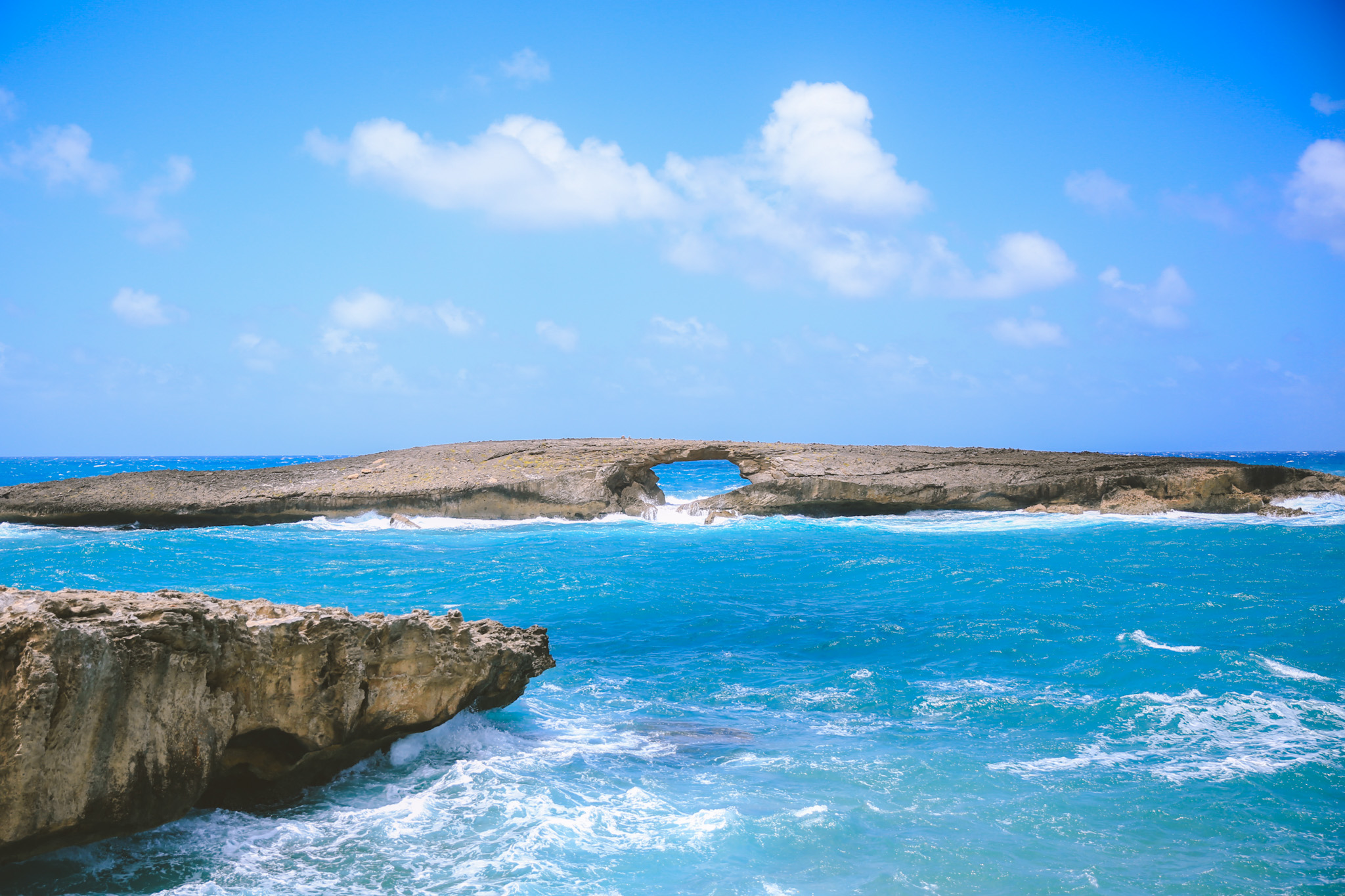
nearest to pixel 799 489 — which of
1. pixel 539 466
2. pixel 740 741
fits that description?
pixel 539 466

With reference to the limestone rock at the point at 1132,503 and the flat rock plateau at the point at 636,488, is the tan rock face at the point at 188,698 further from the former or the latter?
the limestone rock at the point at 1132,503

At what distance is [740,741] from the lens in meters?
7.33

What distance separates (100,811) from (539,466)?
2456 cm

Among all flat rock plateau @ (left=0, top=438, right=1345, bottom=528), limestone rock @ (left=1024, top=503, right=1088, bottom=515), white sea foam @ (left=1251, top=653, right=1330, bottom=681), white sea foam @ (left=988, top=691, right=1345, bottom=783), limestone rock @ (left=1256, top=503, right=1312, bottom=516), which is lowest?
white sea foam @ (left=988, top=691, right=1345, bottom=783)

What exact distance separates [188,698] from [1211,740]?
819 cm

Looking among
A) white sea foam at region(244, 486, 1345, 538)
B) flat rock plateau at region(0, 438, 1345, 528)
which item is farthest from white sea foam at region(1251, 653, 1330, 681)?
flat rock plateau at region(0, 438, 1345, 528)

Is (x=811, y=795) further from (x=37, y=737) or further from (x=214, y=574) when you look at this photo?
(x=214, y=574)

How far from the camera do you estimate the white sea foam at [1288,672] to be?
9.12 m

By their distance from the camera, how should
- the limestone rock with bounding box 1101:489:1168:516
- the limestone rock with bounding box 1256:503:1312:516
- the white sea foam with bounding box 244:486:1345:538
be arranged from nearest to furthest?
1. the white sea foam with bounding box 244:486:1345:538
2. the limestone rock with bounding box 1256:503:1312:516
3. the limestone rock with bounding box 1101:489:1168:516

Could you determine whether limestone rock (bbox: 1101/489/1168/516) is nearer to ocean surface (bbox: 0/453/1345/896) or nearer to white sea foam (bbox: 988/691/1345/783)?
ocean surface (bbox: 0/453/1345/896)

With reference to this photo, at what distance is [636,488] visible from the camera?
2973 cm

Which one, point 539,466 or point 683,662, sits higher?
point 539,466

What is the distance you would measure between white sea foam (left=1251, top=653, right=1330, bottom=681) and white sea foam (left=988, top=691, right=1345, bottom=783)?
839mm

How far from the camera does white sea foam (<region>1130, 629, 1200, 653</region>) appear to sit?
33.8ft
